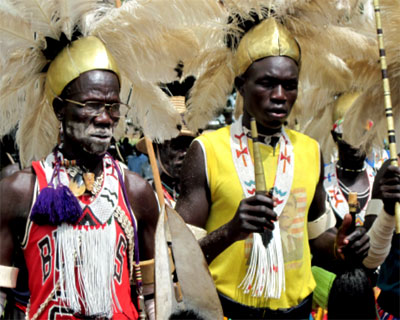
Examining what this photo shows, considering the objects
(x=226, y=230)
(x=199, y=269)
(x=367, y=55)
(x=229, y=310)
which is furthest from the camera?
(x=367, y=55)

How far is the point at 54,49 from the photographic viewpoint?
315cm

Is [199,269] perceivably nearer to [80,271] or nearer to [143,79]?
[80,271]

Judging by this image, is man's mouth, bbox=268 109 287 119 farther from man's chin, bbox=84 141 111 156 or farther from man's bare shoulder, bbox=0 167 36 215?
man's bare shoulder, bbox=0 167 36 215

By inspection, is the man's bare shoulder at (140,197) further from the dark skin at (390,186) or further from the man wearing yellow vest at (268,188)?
the dark skin at (390,186)

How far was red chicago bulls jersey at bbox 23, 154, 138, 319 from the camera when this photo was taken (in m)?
2.77

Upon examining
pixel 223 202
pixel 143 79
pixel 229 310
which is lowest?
pixel 229 310

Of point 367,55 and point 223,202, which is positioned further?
point 367,55

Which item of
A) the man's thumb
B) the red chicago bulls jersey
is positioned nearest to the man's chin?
the red chicago bulls jersey

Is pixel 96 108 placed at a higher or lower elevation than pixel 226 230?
higher

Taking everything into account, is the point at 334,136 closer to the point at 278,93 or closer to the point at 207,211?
the point at 278,93

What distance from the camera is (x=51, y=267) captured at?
279 centimetres

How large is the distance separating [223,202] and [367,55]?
55.3 inches

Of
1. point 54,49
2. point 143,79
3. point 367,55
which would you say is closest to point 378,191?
point 367,55

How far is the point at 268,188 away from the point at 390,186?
68cm
